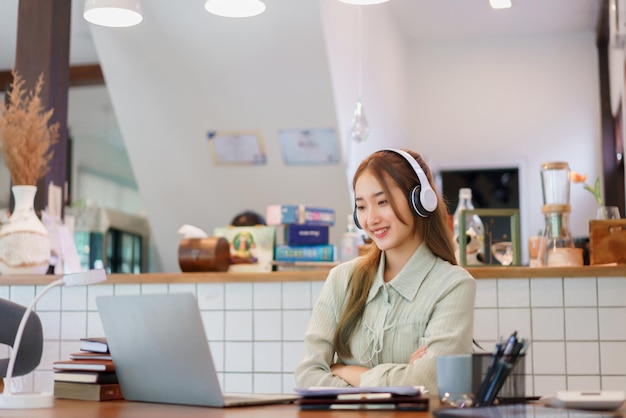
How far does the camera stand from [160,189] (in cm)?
722

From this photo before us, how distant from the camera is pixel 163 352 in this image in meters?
1.74

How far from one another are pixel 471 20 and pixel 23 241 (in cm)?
515

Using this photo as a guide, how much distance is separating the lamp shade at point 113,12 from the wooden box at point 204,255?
3.32ft

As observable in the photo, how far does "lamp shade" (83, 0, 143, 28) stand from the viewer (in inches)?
147

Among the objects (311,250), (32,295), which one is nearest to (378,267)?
(311,250)

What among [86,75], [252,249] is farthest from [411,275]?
[86,75]

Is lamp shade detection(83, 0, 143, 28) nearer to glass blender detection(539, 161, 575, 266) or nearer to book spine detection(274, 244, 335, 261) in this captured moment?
book spine detection(274, 244, 335, 261)

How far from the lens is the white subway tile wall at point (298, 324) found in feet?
10.9

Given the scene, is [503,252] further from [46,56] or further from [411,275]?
[46,56]

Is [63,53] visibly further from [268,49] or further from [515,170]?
[515,170]

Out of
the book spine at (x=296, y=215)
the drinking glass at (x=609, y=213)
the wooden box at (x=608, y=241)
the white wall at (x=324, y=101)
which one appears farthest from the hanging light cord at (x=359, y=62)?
the wooden box at (x=608, y=241)

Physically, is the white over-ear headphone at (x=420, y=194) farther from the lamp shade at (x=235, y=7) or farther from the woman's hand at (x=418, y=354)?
the lamp shade at (x=235, y=7)

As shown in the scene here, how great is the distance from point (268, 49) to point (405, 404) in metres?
4.55

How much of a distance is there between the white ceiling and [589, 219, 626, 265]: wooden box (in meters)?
3.99
